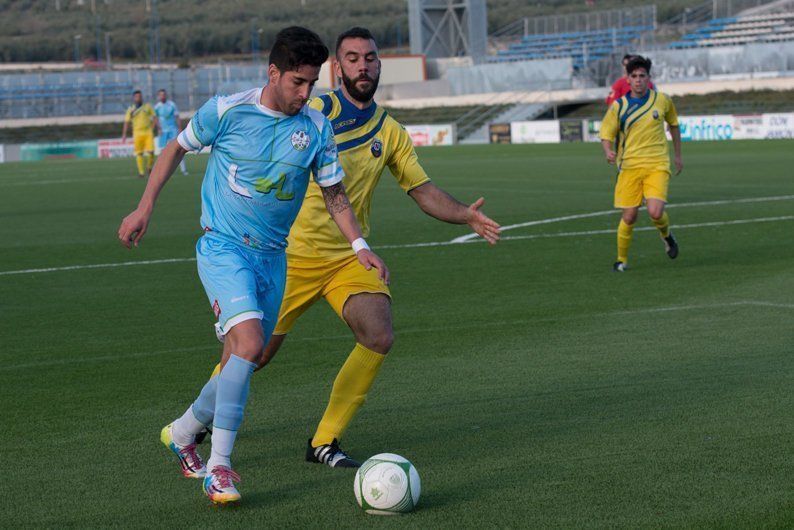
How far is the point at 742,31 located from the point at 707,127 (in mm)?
16640

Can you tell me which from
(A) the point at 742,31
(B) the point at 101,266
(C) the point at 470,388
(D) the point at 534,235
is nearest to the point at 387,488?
(C) the point at 470,388

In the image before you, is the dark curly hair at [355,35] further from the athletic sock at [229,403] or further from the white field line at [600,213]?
the white field line at [600,213]

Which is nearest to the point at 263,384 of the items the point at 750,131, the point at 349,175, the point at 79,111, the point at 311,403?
the point at 311,403

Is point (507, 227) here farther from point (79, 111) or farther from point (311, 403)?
point (79, 111)

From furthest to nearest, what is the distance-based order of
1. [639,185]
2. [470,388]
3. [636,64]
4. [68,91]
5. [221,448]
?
[68,91] < [639,185] < [636,64] < [470,388] < [221,448]

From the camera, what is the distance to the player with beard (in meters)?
6.12

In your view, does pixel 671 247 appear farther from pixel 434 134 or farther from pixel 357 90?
pixel 434 134

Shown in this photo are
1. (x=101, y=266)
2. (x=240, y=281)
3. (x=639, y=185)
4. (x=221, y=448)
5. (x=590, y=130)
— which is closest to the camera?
(x=221, y=448)

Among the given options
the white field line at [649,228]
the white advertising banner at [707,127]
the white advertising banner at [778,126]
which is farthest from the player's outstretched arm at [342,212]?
the white advertising banner at [707,127]

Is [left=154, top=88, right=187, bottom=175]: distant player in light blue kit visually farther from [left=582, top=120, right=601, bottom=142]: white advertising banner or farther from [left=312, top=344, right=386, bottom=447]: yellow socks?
[left=312, top=344, right=386, bottom=447]: yellow socks

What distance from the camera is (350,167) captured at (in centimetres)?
644

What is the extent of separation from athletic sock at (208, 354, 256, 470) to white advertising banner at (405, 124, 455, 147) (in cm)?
5087

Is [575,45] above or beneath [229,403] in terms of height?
above

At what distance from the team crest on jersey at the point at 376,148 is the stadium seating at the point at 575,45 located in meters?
59.2
